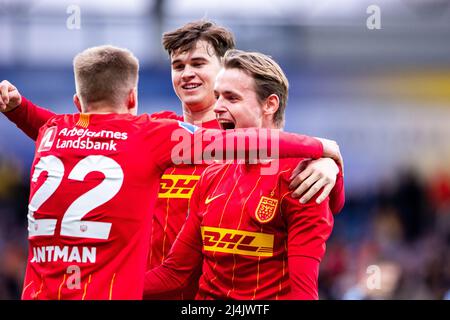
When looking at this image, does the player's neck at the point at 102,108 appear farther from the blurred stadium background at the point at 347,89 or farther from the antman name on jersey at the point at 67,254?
the blurred stadium background at the point at 347,89

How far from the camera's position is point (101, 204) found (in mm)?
3977

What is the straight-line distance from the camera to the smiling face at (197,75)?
17.6 ft

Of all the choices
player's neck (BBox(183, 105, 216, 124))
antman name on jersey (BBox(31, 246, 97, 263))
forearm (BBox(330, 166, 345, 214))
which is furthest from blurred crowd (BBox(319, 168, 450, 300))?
antman name on jersey (BBox(31, 246, 97, 263))

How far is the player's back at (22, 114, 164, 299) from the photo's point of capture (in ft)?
12.9

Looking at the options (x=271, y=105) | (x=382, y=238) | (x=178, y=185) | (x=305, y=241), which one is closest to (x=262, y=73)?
(x=271, y=105)

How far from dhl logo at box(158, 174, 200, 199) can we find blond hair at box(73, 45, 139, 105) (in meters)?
1.10

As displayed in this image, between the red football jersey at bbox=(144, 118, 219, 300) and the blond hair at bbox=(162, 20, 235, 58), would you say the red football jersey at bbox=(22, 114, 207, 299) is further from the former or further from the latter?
the blond hair at bbox=(162, 20, 235, 58)

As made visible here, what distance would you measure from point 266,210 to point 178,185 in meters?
1.19

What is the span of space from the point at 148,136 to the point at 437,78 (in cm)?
1206

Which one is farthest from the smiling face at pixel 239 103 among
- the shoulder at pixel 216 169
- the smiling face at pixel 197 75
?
the smiling face at pixel 197 75

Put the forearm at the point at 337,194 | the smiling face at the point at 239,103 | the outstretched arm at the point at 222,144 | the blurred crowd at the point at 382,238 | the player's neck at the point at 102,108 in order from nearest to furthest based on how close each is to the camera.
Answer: the outstretched arm at the point at 222,144 → the player's neck at the point at 102,108 → the forearm at the point at 337,194 → the smiling face at the point at 239,103 → the blurred crowd at the point at 382,238

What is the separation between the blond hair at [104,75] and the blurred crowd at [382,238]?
7191 mm

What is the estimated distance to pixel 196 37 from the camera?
5.43 metres

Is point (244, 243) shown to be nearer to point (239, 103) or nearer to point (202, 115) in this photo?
point (239, 103)
